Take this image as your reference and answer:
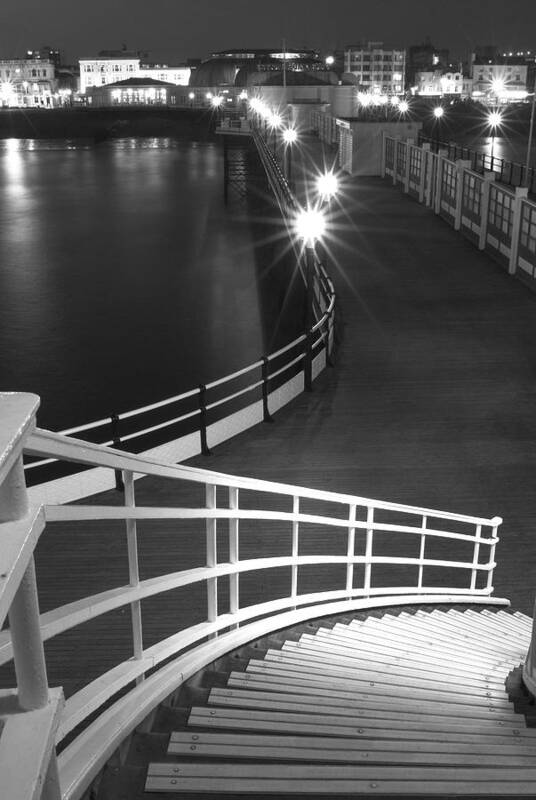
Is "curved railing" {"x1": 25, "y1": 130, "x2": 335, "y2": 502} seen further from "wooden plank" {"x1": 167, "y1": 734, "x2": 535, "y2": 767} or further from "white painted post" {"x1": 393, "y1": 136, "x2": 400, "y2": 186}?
"white painted post" {"x1": 393, "y1": 136, "x2": 400, "y2": 186}

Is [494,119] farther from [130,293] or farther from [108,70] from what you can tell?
[108,70]

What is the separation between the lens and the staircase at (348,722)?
9.57 ft

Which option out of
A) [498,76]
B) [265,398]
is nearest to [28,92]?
[498,76]

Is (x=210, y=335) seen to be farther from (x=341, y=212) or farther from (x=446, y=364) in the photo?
(x=446, y=364)

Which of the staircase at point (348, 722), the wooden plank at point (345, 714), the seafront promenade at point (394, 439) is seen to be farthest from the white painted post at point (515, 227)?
the wooden plank at point (345, 714)

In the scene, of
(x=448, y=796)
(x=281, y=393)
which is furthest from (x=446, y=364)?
(x=448, y=796)

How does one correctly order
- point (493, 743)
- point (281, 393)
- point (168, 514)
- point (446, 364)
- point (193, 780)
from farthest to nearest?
point (446, 364)
point (281, 393)
point (493, 743)
point (168, 514)
point (193, 780)

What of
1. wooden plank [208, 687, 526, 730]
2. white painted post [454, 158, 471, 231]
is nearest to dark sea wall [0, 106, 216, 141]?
white painted post [454, 158, 471, 231]

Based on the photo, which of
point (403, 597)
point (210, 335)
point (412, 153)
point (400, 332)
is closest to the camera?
point (403, 597)

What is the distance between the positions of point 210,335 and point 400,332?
14.1 metres

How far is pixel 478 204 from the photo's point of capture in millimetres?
25000

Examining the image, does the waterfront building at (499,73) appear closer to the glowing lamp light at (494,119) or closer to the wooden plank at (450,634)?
the glowing lamp light at (494,119)

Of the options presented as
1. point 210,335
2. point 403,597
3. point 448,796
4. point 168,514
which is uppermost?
point 168,514

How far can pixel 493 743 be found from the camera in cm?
389
